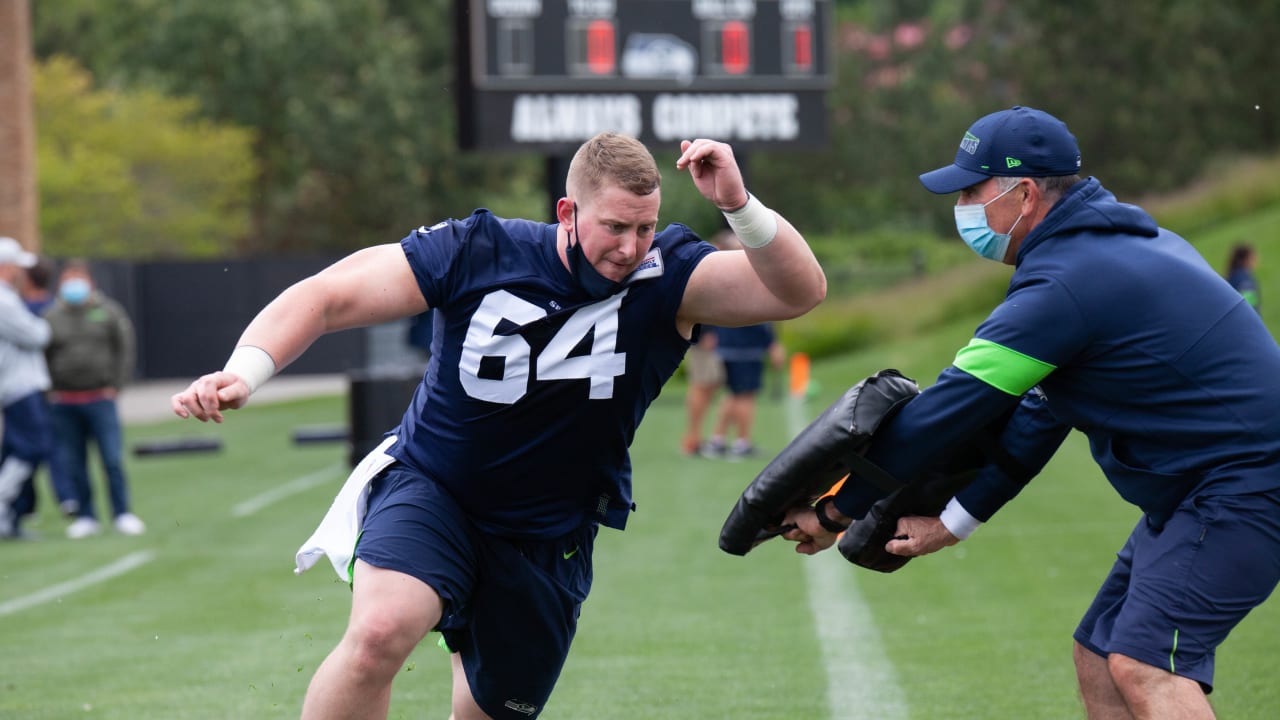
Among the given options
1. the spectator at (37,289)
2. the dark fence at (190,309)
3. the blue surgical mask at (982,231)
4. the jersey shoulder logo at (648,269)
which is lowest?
the dark fence at (190,309)

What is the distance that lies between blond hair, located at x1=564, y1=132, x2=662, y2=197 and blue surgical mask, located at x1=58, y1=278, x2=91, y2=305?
8.81m

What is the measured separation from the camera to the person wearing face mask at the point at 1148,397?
369 cm

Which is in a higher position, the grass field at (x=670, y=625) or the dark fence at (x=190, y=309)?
the grass field at (x=670, y=625)

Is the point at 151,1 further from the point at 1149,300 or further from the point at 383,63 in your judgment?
the point at 1149,300

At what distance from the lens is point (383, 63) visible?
4406 cm

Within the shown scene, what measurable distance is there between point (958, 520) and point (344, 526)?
1673 mm

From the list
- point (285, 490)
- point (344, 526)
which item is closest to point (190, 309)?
point (285, 490)

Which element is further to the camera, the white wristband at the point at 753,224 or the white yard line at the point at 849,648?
the white yard line at the point at 849,648

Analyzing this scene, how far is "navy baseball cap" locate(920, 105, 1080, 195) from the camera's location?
396cm

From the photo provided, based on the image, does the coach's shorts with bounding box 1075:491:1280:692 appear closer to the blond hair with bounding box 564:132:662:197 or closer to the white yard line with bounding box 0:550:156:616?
the blond hair with bounding box 564:132:662:197

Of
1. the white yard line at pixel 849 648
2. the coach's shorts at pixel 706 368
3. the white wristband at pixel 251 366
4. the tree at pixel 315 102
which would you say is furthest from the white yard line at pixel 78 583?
the tree at pixel 315 102

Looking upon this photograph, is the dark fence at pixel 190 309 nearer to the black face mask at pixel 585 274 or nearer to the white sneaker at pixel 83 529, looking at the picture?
the white sneaker at pixel 83 529

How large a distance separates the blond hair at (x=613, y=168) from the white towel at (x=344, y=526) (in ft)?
3.19

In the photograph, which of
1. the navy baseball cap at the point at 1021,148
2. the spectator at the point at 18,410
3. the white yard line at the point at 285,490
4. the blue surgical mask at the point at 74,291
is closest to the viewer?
the navy baseball cap at the point at 1021,148
